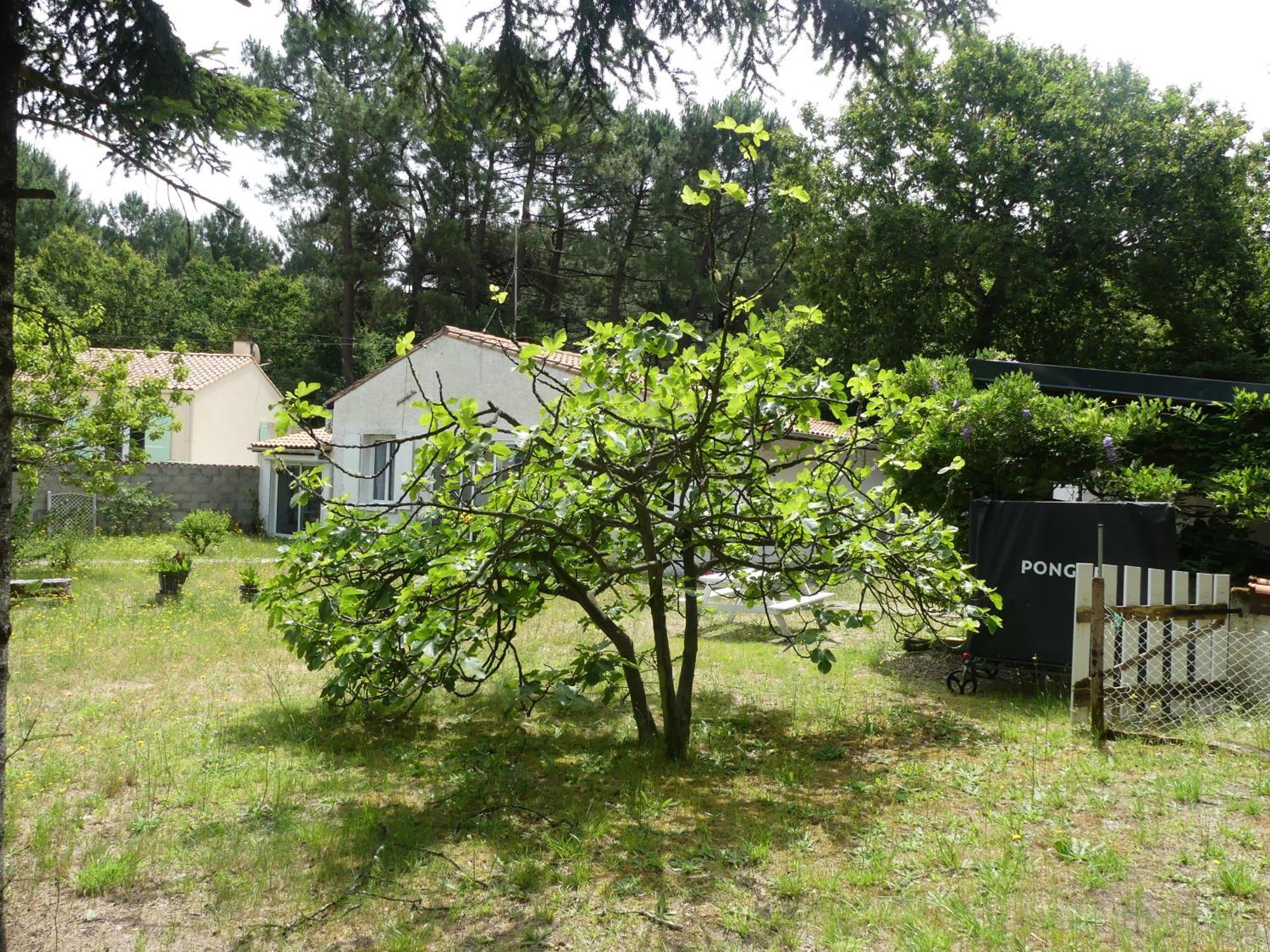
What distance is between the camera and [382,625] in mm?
5762

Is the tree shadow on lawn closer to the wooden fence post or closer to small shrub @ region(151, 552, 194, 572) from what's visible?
the wooden fence post

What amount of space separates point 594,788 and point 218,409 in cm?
2953

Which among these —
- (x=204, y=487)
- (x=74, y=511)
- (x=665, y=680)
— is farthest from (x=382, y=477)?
(x=665, y=680)

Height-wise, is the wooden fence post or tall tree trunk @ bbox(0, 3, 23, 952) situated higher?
tall tree trunk @ bbox(0, 3, 23, 952)

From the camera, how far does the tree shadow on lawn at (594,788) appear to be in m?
4.71

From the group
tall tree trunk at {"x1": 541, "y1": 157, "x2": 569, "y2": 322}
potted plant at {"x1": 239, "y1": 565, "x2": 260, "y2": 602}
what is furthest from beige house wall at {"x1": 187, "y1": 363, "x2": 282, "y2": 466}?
potted plant at {"x1": 239, "y1": 565, "x2": 260, "y2": 602}

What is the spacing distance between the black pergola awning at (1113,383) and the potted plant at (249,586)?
32.9 feet

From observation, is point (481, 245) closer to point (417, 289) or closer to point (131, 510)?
point (417, 289)

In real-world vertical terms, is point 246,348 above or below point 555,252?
below

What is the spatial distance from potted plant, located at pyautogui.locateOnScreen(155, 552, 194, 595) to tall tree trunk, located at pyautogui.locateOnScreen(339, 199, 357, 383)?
20115 mm

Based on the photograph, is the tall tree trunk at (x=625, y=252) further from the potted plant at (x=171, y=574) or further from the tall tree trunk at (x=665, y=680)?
the tall tree trunk at (x=665, y=680)

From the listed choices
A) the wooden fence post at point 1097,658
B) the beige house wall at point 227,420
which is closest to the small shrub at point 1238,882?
the wooden fence post at point 1097,658

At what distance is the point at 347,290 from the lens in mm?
34688

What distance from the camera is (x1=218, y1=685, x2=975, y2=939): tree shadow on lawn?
15.5 ft
